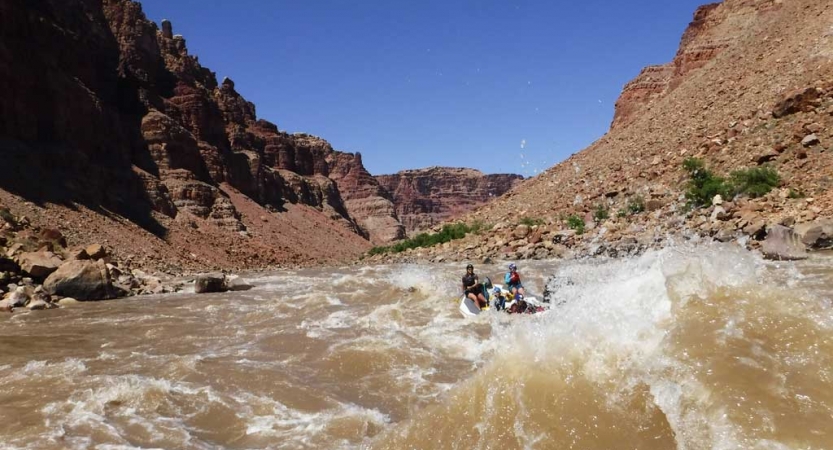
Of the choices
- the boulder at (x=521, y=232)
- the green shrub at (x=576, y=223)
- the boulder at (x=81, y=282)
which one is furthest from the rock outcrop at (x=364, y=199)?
the boulder at (x=81, y=282)

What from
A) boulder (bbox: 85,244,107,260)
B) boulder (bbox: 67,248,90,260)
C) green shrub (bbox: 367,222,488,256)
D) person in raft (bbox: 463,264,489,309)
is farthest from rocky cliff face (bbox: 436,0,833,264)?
boulder (bbox: 67,248,90,260)

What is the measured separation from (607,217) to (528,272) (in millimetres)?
7465

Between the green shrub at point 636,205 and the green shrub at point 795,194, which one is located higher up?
the green shrub at point 636,205

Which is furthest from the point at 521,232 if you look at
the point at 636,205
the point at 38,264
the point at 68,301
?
the point at 38,264

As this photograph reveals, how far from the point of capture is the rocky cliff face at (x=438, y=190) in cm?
15275

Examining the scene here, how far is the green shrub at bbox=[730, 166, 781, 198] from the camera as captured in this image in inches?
661

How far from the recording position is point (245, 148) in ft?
218

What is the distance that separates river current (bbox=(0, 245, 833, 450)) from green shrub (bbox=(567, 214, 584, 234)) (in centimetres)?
1320

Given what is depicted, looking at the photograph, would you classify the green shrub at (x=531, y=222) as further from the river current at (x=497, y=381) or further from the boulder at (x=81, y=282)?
the boulder at (x=81, y=282)

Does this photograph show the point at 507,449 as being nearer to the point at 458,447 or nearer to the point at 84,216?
the point at 458,447

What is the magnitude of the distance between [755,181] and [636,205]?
4.87 meters

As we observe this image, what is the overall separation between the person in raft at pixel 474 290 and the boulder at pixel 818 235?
7901 mm

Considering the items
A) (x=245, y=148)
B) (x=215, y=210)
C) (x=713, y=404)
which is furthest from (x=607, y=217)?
(x=245, y=148)

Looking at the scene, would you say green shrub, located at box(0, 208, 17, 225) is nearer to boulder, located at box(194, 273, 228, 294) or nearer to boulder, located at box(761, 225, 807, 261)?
boulder, located at box(194, 273, 228, 294)
